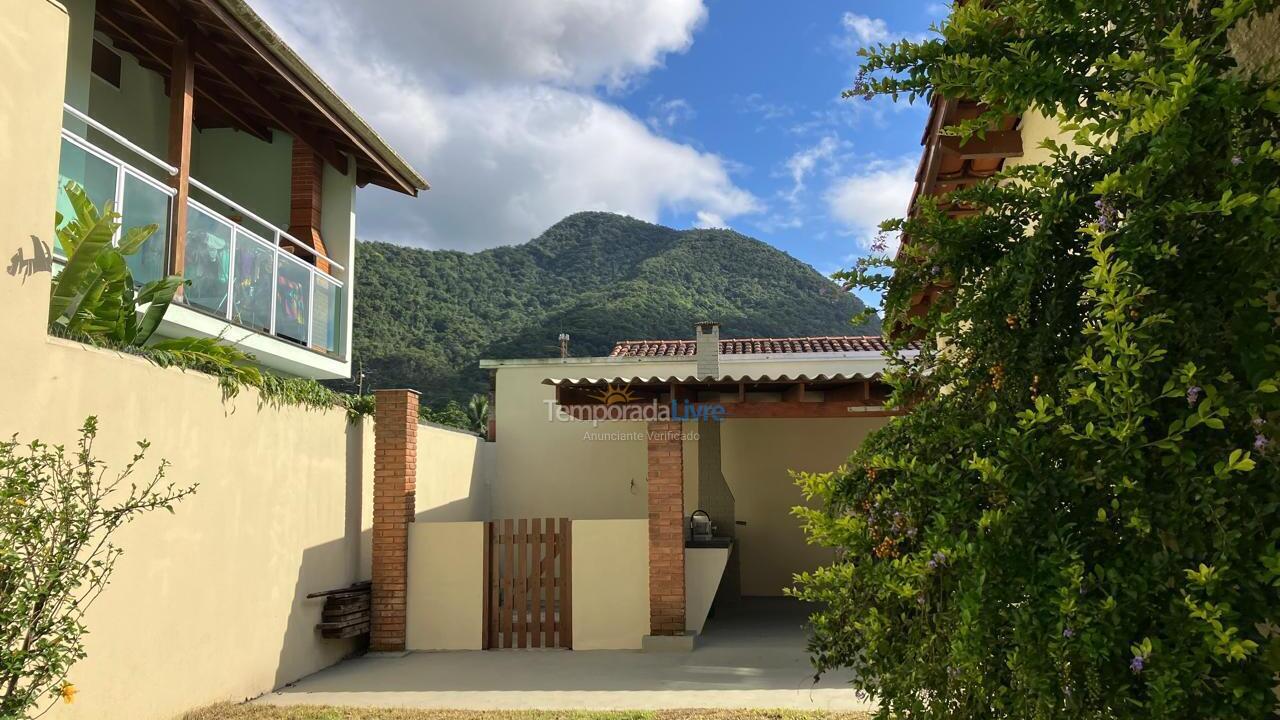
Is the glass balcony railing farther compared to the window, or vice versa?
the window

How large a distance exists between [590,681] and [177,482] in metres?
4.01

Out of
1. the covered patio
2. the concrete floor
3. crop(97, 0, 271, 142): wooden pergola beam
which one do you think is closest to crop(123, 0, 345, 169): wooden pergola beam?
crop(97, 0, 271, 142): wooden pergola beam

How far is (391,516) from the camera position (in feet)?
31.4

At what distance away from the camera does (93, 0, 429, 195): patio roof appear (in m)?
8.54

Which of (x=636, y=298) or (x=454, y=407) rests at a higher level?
(x=636, y=298)

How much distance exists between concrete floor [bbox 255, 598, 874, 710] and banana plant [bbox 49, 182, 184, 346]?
11.3 feet

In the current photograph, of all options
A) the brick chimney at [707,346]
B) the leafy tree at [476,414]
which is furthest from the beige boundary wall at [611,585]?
the leafy tree at [476,414]

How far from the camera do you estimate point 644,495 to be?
14.5m

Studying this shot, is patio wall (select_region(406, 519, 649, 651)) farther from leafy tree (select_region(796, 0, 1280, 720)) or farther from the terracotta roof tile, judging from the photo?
the terracotta roof tile

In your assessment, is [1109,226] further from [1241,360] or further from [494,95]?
[494,95]

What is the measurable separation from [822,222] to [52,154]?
52.2 metres

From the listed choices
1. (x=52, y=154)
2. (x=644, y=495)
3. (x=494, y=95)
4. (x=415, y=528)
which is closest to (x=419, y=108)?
(x=494, y=95)

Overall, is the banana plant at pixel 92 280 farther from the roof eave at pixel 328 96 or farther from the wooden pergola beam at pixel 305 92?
the roof eave at pixel 328 96

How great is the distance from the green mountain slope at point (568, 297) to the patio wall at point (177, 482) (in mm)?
23024
